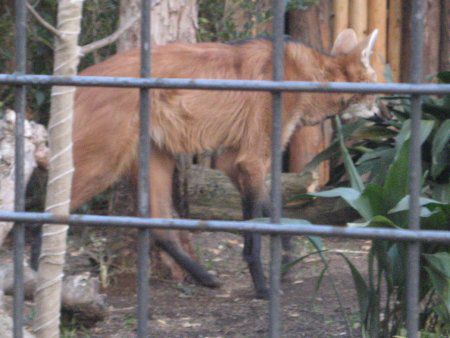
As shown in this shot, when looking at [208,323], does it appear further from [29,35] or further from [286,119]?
[29,35]

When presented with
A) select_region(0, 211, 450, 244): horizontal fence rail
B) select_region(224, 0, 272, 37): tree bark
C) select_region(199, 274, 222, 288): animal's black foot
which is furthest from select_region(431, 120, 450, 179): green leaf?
select_region(0, 211, 450, 244): horizontal fence rail

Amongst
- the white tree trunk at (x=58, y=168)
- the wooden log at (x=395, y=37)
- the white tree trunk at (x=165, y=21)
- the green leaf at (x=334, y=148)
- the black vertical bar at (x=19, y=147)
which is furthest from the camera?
the wooden log at (x=395, y=37)

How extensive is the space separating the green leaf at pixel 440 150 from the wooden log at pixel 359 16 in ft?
9.25

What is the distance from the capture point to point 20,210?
2.23m

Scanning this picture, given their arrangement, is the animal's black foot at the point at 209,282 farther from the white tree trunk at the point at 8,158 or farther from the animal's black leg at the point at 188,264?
the white tree trunk at the point at 8,158

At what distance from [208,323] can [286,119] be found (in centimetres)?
161

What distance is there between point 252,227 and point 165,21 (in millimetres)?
3264

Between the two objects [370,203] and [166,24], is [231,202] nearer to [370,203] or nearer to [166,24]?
[166,24]

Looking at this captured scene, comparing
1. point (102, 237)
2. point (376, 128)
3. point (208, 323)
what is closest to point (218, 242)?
point (102, 237)

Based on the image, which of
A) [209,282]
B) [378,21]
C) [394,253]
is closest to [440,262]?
[394,253]

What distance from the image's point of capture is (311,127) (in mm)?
7691

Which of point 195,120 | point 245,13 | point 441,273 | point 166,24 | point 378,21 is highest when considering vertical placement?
point 378,21

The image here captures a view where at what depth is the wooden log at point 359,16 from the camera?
761 cm

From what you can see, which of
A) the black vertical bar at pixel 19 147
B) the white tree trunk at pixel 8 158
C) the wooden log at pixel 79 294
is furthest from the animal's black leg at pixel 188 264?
the black vertical bar at pixel 19 147
